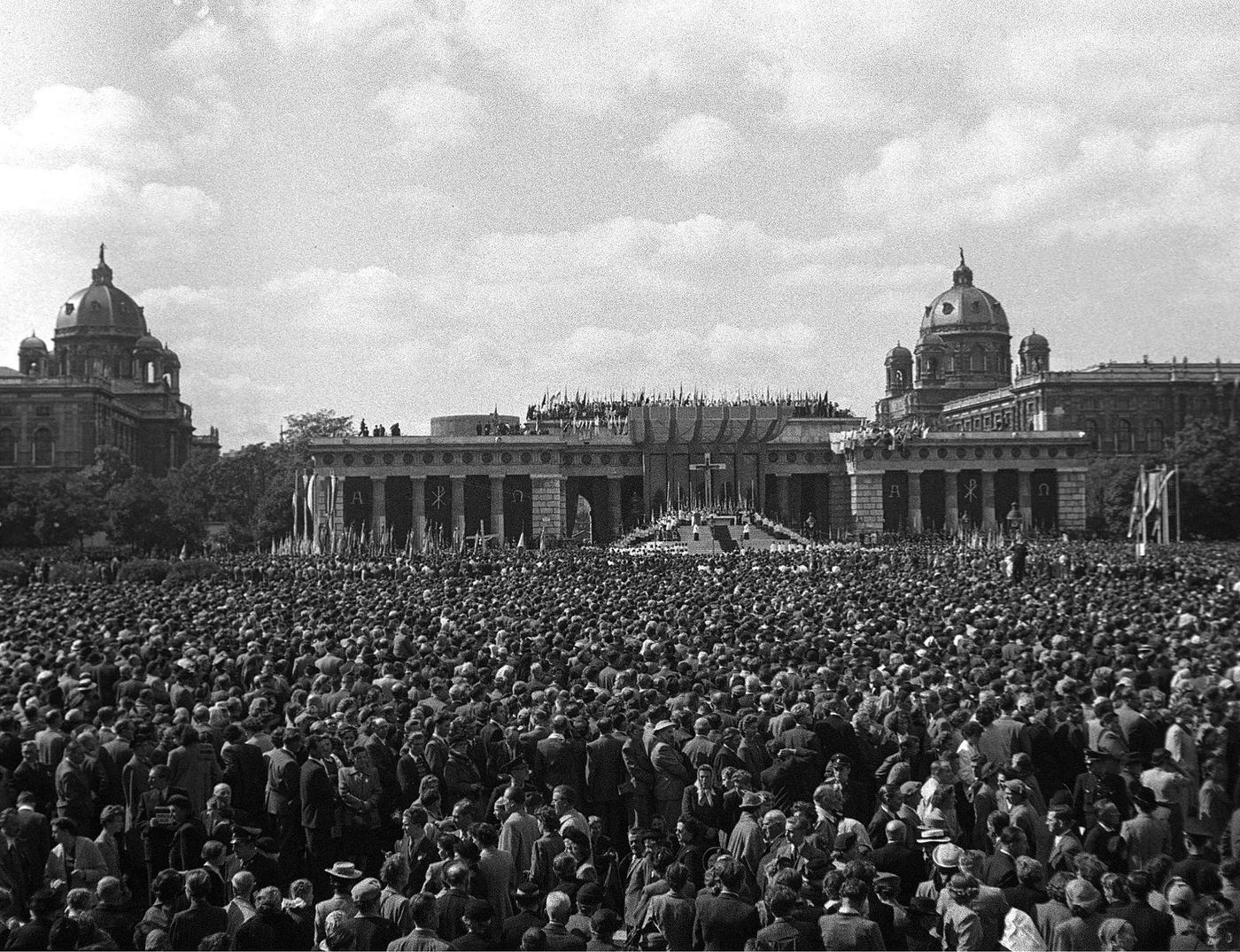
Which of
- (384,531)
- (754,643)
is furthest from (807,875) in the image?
(384,531)

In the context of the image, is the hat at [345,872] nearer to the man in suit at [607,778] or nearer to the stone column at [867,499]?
the man in suit at [607,778]

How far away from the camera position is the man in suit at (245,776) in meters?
12.8

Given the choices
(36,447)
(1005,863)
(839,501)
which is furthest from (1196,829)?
(36,447)

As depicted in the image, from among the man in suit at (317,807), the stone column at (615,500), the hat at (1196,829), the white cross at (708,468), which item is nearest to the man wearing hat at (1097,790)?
the hat at (1196,829)

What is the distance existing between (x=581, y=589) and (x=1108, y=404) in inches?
4014

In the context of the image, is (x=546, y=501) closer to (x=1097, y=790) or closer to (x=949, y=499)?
(x=949, y=499)

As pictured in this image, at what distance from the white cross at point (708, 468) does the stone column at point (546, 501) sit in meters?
10.7

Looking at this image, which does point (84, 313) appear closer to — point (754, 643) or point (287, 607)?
point (287, 607)

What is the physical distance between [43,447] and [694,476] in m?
56.9

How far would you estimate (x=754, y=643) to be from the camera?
22.7 m

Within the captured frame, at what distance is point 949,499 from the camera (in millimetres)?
105688

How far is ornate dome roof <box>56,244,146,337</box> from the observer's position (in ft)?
454

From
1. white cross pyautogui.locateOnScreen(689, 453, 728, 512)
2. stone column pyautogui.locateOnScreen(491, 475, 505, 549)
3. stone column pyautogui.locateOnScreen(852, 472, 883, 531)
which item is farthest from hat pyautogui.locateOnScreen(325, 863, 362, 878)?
stone column pyautogui.locateOnScreen(852, 472, 883, 531)

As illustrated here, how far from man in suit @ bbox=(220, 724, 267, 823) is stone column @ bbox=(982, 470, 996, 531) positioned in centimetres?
9800
